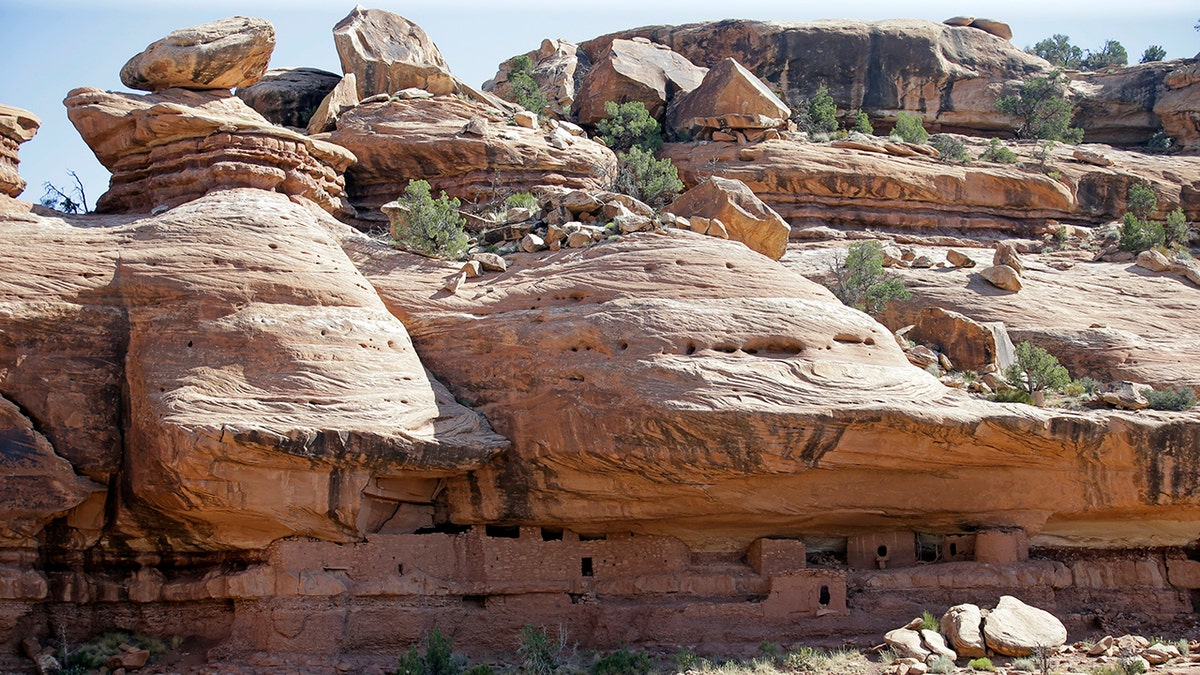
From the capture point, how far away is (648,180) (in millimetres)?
34875

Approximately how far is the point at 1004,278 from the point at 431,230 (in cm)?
1396

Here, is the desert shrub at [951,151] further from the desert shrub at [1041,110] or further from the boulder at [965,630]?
the boulder at [965,630]

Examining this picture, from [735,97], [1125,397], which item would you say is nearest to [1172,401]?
[1125,397]

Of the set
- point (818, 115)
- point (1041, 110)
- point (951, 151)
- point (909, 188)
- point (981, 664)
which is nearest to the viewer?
point (981, 664)

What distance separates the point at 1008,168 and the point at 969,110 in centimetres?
812

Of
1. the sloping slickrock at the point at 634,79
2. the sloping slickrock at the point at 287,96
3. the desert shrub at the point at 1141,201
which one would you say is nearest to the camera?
the sloping slickrock at the point at 287,96

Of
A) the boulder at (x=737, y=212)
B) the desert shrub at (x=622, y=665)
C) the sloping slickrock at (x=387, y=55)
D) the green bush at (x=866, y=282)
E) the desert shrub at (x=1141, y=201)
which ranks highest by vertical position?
the sloping slickrock at (x=387, y=55)

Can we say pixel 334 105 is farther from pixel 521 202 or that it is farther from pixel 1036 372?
pixel 1036 372

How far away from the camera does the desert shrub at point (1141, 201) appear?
40156 mm

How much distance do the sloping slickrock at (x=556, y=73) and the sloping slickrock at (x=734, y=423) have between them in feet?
60.2

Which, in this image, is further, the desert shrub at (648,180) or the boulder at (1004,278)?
the desert shrub at (648,180)

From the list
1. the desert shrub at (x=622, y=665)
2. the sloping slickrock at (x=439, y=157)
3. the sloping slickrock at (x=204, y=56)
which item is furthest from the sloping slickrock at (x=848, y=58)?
the desert shrub at (x=622, y=665)

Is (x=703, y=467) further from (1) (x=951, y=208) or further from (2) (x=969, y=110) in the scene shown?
(2) (x=969, y=110)

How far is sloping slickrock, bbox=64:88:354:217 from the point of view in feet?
92.2
